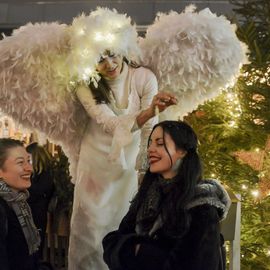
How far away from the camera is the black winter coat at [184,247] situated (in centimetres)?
162

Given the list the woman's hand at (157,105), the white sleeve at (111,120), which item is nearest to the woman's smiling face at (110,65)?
the white sleeve at (111,120)

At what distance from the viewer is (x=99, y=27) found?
7.43ft

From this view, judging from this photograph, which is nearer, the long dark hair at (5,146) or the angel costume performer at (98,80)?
the long dark hair at (5,146)

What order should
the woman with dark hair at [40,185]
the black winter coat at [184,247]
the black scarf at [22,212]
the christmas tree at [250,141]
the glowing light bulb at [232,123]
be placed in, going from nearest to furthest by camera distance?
the black winter coat at [184,247] → the black scarf at [22,212] → the christmas tree at [250,141] → the glowing light bulb at [232,123] → the woman with dark hair at [40,185]

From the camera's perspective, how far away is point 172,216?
1.68 meters

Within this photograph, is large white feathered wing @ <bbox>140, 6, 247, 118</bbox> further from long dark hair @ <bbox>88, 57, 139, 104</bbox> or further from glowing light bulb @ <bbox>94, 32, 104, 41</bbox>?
glowing light bulb @ <bbox>94, 32, 104, 41</bbox>

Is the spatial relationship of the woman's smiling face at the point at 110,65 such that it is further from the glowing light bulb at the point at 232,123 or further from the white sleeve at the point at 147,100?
the glowing light bulb at the point at 232,123

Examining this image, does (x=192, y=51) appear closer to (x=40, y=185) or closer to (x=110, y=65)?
(x=110, y=65)

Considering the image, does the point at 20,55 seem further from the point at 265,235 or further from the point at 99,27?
the point at 265,235

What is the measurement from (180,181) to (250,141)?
1208mm

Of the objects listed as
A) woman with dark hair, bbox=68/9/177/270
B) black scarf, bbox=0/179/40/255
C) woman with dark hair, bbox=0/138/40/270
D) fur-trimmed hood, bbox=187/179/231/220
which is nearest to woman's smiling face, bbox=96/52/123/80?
woman with dark hair, bbox=68/9/177/270

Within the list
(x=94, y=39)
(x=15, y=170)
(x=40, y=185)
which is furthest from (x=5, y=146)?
(x=40, y=185)

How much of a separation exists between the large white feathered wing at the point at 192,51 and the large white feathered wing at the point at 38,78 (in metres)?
0.42

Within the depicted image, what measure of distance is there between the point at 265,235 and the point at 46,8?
3.24m
